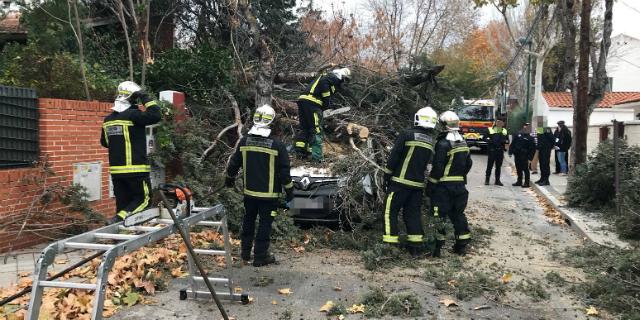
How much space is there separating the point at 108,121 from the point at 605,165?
8.72m

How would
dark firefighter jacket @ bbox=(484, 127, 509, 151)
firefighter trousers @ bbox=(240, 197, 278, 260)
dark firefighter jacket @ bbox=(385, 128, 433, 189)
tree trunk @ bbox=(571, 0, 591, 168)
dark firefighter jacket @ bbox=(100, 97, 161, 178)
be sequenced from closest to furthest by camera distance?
dark firefighter jacket @ bbox=(100, 97, 161, 178) → firefighter trousers @ bbox=(240, 197, 278, 260) → dark firefighter jacket @ bbox=(385, 128, 433, 189) → tree trunk @ bbox=(571, 0, 591, 168) → dark firefighter jacket @ bbox=(484, 127, 509, 151)

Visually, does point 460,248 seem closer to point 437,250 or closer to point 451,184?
point 437,250

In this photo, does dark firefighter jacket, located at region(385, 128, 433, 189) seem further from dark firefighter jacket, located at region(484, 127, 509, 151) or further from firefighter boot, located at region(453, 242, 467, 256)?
dark firefighter jacket, located at region(484, 127, 509, 151)

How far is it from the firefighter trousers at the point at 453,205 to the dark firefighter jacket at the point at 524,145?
723 cm

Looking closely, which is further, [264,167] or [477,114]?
[477,114]

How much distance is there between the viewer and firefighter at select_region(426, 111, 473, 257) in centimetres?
712


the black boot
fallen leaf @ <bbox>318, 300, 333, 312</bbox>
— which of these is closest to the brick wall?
the black boot

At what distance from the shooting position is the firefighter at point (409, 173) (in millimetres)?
6793

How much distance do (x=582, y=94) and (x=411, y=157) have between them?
7083 millimetres

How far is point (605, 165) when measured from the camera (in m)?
9.98

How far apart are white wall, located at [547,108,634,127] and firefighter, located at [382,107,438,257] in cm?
2163

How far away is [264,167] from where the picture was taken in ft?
20.1

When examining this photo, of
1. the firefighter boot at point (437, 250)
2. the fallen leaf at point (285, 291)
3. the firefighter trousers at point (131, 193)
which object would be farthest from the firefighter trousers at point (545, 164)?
the firefighter trousers at point (131, 193)

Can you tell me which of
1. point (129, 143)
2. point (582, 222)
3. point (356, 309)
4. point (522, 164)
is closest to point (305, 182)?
point (129, 143)
